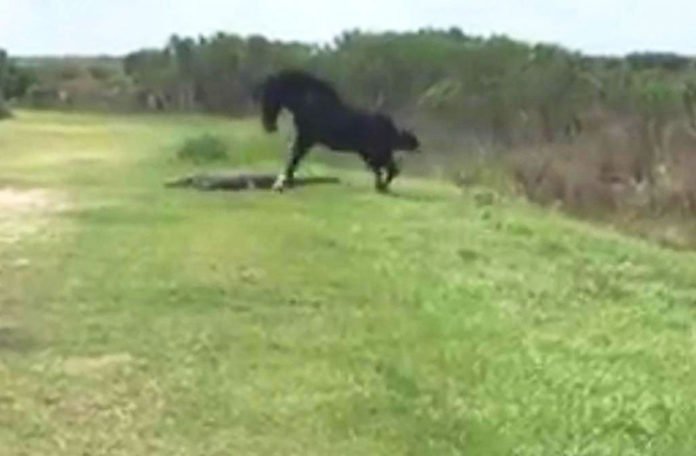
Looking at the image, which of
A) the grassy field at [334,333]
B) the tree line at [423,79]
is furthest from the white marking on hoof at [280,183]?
the tree line at [423,79]

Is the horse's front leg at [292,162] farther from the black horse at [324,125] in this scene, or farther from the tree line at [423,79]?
the tree line at [423,79]

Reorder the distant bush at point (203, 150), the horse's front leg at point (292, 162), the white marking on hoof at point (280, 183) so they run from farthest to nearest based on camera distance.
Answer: the distant bush at point (203, 150)
the horse's front leg at point (292, 162)
the white marking on hoof at point (280, 183)

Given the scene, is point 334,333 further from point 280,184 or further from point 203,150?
point 203,150

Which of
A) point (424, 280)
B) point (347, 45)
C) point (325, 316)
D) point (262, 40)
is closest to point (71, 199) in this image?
point (424, 280)

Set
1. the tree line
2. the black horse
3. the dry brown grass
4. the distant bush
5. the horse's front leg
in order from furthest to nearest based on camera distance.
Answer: the tree line, the distant bush, the horse's front leg, the black horse, the dry brown grass

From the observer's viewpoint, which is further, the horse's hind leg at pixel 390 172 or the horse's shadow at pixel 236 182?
the horse's hind leg at pixel 390 172

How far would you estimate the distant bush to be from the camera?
2897cm

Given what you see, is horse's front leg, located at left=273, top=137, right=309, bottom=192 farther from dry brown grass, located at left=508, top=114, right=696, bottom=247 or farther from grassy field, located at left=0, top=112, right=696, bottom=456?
dry brown grass, located at left=508, top=114, right=696, bottom=247

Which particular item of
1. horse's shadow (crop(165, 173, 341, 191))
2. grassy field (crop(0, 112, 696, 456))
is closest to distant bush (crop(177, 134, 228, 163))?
horse's shadow (crop(165, 173, 341, 191))

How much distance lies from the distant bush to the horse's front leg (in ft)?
21.7

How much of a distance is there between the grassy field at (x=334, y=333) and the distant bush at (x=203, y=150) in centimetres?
979

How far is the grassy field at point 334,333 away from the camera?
26.0 feet

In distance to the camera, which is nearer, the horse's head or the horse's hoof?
the horse's hoof

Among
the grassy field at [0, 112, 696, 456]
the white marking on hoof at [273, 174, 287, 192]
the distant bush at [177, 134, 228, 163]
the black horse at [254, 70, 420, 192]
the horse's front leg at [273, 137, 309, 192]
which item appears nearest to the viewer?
the grassy field at [0, 112, 696, 456]
